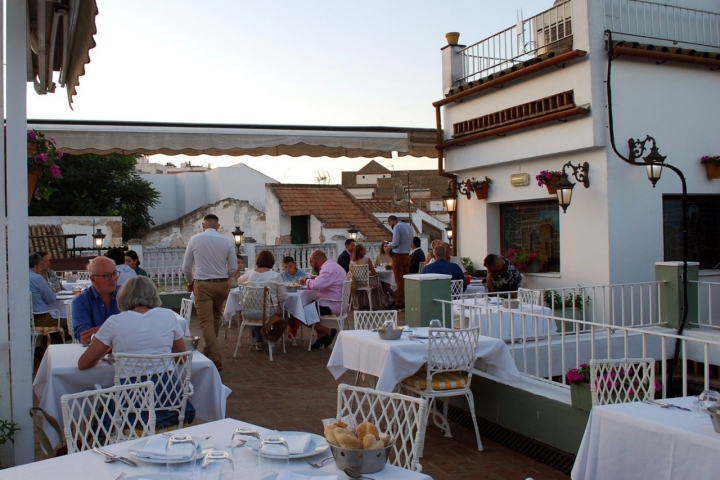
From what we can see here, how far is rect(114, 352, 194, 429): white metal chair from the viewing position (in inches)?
164

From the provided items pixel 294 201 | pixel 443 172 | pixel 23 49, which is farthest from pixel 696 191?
pixel 294 201

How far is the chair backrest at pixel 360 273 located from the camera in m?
12.2

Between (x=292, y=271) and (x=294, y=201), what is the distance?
14.1 metres

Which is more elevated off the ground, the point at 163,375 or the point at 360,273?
the point at 360,273

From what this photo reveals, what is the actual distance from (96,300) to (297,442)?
2989mm

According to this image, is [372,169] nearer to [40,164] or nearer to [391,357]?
[40,164]

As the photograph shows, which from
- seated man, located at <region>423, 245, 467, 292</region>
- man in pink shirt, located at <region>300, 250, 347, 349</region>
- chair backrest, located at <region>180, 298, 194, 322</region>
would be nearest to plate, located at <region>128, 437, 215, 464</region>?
chair backrest, located at <region>180, 298, 194, 322</region>

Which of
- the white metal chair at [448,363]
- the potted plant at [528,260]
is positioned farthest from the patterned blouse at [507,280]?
the white metal chair at [448,363]

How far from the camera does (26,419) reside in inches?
162

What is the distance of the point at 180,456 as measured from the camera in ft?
8.28

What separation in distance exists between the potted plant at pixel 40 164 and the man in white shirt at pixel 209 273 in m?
1.77

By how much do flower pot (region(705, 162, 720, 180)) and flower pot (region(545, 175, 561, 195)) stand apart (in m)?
2.11

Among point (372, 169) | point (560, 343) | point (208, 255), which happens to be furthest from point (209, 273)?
point (372, 169)

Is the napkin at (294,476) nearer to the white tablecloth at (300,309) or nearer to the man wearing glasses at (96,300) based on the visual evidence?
the man wearing glasses at (96,300)
